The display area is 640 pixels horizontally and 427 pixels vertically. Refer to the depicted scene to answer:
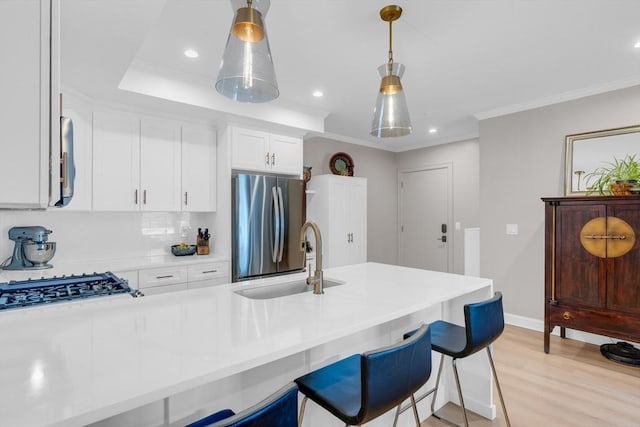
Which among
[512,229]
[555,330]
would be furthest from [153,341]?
[555,330]

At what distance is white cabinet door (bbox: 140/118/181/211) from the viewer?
319 centimetres

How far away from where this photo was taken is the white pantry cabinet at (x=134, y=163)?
297 centimetres

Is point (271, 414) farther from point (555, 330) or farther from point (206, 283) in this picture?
point (555, 330)

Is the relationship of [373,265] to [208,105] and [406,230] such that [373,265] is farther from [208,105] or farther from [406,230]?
[406,230]

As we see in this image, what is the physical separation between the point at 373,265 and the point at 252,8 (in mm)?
1833

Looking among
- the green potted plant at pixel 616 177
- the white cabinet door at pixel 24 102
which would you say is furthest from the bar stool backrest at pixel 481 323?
the green potted plant at pixel 616 177

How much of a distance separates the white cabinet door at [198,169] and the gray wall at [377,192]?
1.87m

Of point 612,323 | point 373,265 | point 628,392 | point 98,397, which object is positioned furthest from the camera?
point 612,323

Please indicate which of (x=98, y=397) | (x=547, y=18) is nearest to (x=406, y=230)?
(x=547, y=18)

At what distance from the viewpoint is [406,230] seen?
5934 millimetres

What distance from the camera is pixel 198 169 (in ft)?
11.5

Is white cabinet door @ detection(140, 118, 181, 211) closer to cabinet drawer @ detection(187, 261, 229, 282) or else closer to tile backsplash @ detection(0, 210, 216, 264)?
tile backsplash @ detection(0, 210, 216, 264)

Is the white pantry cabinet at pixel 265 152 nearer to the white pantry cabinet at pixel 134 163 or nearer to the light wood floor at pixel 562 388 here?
the white pantry cabinet at pixel 134 163

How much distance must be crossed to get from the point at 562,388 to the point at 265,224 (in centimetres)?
282
